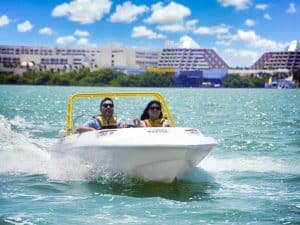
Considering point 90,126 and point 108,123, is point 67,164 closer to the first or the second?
point 90,126

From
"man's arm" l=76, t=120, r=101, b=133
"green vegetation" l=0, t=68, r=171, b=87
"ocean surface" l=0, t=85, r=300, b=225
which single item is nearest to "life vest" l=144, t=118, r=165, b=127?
"man's arm" l=76, t=120, r=101, b=133

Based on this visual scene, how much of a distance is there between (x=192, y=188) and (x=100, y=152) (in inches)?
58.1

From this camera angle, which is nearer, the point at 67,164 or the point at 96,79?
the point at 67,164

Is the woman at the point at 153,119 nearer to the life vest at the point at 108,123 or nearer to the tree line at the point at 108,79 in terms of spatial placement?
the life vest at the point at 108,123

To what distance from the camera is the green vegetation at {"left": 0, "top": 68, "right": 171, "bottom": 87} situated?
14625 cm

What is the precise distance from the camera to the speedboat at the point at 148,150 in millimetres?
9727

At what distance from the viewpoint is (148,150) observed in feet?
32.0

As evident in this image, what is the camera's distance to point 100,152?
1023 centimetres

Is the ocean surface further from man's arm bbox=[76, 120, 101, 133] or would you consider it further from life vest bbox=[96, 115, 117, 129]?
life vest bbox=[96, 115, 117, 129]

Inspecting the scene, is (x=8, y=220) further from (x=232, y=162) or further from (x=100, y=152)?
(x=232, y=162)

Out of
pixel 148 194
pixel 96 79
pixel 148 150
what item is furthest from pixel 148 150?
pixel 96 79

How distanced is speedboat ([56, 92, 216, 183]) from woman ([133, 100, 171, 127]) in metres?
0.53

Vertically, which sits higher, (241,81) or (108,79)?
(108,79)

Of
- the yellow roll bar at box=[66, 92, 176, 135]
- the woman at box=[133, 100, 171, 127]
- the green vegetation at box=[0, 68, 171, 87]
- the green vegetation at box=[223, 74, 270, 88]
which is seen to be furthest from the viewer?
the green vegetation at box=[223, 74, 270, 88]
